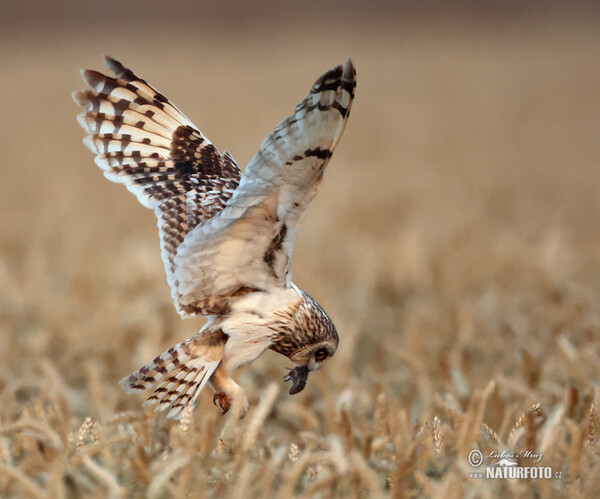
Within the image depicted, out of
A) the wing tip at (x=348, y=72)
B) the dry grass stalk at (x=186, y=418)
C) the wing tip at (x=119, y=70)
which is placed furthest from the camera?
the wing tip at (x=119, y=70)

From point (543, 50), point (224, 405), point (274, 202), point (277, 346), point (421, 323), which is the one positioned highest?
point (543, 50)

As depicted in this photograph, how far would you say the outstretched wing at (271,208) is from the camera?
1970mm

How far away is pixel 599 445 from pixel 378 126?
11.0m

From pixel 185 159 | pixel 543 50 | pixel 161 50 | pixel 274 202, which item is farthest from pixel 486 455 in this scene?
pixel 161 50

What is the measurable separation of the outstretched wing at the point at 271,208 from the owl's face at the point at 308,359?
0.23 metres

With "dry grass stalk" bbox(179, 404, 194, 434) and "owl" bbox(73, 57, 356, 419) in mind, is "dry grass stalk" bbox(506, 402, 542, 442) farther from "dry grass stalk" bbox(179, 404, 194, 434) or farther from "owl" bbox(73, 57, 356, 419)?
"dry grass stalk" bbox(179, 404, 194, 434)

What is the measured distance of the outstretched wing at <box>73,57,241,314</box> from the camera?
2.57 metres

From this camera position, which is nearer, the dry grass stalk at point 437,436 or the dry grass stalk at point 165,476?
the dry grass stalk at point 165,476

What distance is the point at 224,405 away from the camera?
89.9 inches

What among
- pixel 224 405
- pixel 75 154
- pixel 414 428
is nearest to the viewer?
pixel 224 405

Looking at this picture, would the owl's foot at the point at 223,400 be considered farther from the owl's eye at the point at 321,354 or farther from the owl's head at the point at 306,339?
the owl's eye at the point at 321,354

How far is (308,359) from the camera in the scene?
2.34 metres

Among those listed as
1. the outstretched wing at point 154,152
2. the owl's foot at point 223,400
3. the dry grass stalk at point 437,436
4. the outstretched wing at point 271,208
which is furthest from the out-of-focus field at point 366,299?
the outstretched wing at point 154,152

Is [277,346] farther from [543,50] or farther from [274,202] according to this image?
[543,50]
